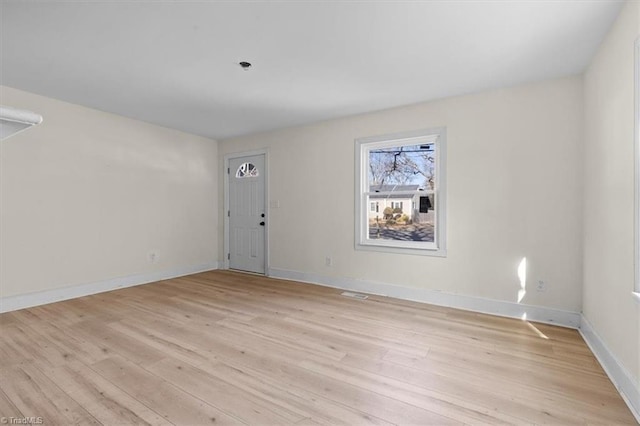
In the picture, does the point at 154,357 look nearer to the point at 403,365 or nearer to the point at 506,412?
the point at 403,365

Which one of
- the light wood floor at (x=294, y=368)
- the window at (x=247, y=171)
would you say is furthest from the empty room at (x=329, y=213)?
the window at (x=247, y=171)

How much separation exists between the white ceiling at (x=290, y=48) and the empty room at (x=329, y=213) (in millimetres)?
23

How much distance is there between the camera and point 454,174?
350cm

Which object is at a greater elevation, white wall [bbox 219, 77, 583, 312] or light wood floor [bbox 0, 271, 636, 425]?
white wall [bbox 219, 77, 583, 312]

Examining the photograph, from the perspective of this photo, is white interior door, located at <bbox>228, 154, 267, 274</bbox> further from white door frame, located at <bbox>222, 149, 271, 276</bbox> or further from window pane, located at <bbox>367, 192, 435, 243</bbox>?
window pane, located at <bbox>367, 192, 435, 243</bbox>

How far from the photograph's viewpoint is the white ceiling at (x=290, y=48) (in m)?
2.01

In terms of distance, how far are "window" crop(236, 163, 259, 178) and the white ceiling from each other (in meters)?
1.70

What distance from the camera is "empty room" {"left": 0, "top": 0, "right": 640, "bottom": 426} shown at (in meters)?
1.87

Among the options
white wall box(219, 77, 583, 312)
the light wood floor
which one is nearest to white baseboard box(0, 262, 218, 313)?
the light wood floor

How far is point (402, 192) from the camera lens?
3939mm

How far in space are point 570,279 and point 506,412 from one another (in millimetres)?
1924

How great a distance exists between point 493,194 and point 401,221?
1133mm

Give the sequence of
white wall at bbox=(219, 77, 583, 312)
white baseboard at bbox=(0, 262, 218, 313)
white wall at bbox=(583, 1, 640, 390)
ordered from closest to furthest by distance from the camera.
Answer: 1. white wall at bbox=(583, 1, 640, 390)
2. white wall at bbox=(219, 77, 583, 312)
3. white baseboard at bbox=(0, 262, 218, 313)

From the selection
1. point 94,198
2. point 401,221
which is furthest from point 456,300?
point 94,198
